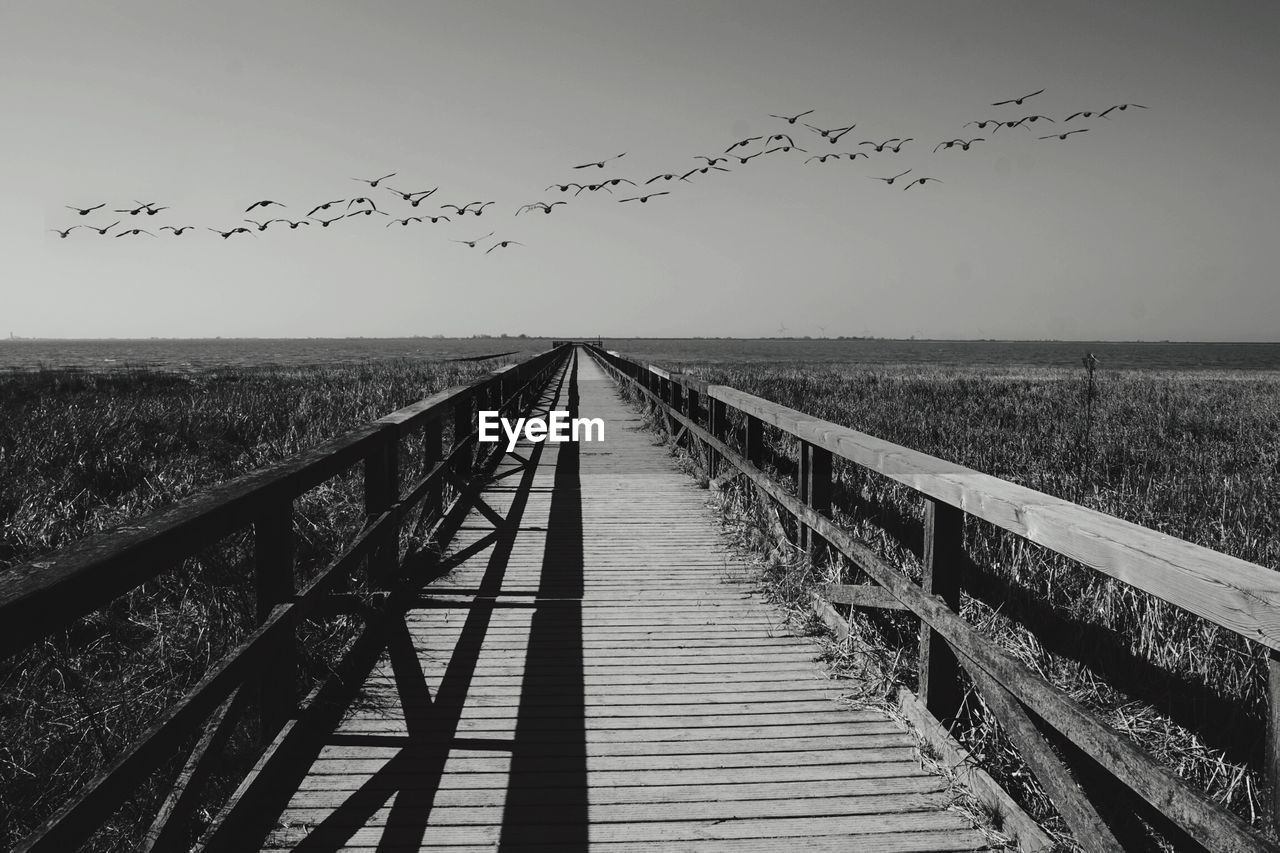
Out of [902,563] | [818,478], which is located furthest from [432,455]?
[902,563]

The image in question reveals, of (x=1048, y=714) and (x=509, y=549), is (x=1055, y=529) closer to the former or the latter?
(x=1048, y=714)

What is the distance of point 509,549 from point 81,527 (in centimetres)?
336

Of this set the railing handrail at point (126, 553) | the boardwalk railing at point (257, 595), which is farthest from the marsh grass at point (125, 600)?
the railing handrail at point (126, 553)

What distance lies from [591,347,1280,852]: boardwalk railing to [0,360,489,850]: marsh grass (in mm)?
2462

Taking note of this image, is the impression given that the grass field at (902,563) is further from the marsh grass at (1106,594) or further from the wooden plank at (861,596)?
the wooden plank at (861,596)

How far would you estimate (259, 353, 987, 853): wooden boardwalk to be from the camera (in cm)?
249

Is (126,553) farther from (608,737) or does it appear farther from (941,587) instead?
(941,587)

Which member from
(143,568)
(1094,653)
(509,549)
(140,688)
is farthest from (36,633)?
(509,549)

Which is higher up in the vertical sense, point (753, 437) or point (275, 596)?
point (753, 437)

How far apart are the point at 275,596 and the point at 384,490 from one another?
1.39 metres

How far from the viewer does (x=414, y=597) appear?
15.5ft

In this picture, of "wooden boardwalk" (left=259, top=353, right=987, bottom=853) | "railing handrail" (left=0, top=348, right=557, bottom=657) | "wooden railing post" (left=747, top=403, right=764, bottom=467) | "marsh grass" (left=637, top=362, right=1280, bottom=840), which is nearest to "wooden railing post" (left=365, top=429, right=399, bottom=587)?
"wooden boardwalk" (left=259, top=353, right=987, bottom=853)

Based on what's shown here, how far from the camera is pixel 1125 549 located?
1752 millimetres

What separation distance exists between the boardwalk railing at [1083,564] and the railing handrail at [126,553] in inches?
82.0
